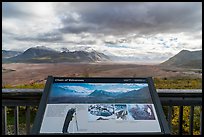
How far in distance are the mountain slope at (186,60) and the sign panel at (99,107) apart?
1.26 ft

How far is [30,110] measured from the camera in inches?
89.8

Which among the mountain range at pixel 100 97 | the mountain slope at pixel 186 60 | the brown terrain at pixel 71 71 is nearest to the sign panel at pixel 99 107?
the mountain range at pixel 100 97

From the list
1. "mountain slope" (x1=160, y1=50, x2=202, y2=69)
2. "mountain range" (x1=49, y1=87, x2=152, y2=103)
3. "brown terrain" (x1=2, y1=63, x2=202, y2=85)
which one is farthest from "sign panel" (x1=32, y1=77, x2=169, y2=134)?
"mountain slope" (x1=160, y1=50, x2=202, y2=69)

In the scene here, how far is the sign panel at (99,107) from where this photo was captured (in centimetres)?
151

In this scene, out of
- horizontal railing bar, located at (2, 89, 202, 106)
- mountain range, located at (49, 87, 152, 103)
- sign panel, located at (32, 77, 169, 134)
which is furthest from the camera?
horizontal railing bar, located at (2, 89, 202, 106)

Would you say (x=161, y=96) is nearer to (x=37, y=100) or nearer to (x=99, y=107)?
(x=99, y=107)

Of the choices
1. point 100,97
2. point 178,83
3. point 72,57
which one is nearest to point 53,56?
point 72,57

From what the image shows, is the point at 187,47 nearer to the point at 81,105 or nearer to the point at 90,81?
the point at 90,81

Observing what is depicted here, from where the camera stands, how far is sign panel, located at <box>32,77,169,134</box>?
1.51 meters

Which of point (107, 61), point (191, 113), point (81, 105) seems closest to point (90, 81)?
point (81, 105)

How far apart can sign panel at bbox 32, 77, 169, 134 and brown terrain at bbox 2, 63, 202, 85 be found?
276 millimetres

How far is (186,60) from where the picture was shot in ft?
6.73

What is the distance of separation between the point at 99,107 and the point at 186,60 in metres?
0.77

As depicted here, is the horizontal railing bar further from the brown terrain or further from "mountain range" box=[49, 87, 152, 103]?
"mountain range" box=[49, 87, 152, 103]
